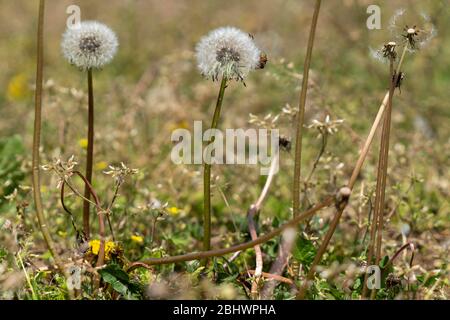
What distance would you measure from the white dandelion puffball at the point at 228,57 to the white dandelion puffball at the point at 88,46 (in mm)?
313

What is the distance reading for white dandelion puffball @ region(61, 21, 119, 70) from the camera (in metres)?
2.17

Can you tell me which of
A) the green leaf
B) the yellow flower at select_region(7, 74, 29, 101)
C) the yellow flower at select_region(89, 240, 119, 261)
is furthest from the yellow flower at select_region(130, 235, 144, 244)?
the yellow flower at select_region(7, 74, 29, 101)

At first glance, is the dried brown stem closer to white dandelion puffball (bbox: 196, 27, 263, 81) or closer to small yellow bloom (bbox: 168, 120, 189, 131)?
white dandelion puffball (bbox: 196, 27, 263, 81)

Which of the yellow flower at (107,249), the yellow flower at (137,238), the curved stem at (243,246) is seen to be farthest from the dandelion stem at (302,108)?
the yellow flower at (137,238)

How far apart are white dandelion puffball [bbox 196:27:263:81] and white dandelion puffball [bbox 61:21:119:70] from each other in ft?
1.03

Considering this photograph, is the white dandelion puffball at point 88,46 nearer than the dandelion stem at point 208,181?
No

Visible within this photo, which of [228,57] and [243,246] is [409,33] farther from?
[243,246]

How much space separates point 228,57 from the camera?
203 centimetres

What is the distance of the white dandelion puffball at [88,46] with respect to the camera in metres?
2.17

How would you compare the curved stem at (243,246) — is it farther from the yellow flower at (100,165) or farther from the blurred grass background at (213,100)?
the yellow flower at (100,165)

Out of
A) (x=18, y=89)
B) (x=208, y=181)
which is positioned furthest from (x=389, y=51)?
(x=18, y=89)
